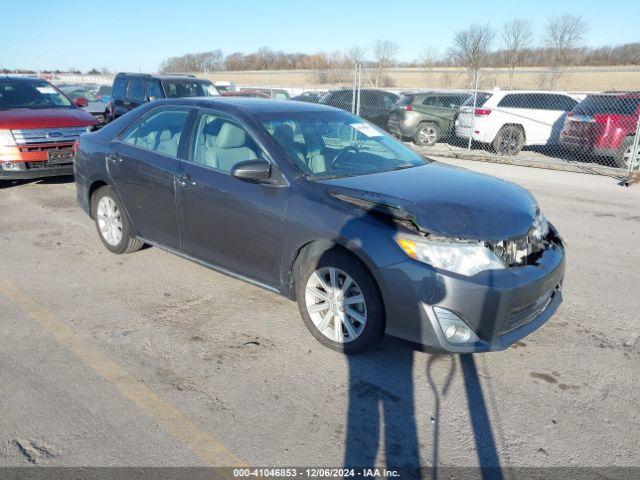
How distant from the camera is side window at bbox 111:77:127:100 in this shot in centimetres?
1381

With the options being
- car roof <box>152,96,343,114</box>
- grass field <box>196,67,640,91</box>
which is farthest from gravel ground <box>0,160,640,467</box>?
grass field <box>196,67,640,91</box>

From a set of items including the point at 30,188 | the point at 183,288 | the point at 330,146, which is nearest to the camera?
the point at 330,146

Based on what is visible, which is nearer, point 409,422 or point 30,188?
point 409,422

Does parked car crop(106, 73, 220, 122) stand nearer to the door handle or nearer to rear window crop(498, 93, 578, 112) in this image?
rear window crop(498, 93, 578, 112)

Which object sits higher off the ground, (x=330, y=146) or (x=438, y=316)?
(x=330, y=146)

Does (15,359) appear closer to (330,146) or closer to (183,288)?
(183,288)

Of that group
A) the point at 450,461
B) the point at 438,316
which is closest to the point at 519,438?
the point at 450,461

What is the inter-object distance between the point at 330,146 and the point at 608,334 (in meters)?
2.54

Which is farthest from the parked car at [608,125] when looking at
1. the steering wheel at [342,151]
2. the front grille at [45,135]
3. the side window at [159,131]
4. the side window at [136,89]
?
the side window at [136,89]

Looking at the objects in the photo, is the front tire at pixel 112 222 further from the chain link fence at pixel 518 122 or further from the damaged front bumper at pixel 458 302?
the chain link fence at pixel 518 122

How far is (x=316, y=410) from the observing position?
3.02m

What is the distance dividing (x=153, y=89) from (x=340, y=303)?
11.2 m

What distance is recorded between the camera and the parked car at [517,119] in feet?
44.2

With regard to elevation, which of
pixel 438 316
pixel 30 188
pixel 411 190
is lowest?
pixel 30 188
